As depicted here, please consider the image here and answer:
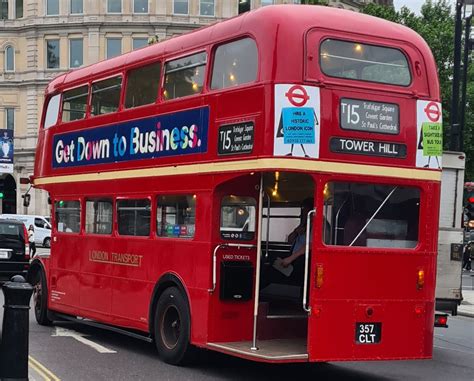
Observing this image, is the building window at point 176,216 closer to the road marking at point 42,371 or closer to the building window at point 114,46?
the road marking at point 42,371

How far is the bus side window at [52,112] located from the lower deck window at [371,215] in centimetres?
660

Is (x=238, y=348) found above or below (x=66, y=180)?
below

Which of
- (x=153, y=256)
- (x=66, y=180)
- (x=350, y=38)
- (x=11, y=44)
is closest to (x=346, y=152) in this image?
(x=350, y=38)

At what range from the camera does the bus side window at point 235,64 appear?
934cm

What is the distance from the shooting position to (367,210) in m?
9.24

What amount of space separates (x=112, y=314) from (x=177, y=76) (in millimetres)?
3543

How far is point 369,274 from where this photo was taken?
30.0ft

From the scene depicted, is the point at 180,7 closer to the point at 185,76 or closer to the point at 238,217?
the point at 185,76

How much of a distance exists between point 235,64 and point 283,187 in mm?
2016

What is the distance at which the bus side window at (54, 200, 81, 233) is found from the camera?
43.3 feet

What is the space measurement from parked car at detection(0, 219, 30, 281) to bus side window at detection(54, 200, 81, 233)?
23.0 ft

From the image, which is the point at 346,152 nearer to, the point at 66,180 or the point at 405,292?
the point at 405,292

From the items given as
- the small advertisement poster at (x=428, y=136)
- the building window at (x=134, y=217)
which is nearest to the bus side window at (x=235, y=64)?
the small advertisement poster at (x=428, y=136)

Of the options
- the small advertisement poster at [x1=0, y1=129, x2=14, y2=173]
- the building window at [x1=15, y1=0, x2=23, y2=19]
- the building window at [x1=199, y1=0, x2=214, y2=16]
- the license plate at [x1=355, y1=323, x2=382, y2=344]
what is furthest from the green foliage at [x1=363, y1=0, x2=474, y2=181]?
the license plate at [x1=355, y1=323, x2=382, y2=344]
